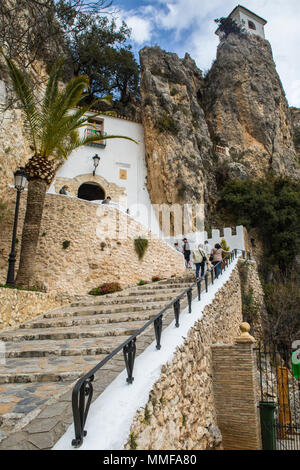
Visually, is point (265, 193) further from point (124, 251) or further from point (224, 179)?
point (124, 251)

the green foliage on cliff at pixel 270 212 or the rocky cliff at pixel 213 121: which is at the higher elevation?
the rocky cliff at pixel 213 121

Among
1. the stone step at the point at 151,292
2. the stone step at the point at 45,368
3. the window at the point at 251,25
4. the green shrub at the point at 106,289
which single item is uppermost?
the window at the point at 251,25

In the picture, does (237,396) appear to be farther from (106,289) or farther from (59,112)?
(59,112)

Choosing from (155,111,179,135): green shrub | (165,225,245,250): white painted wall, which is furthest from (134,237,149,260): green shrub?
(155,111,179,135): green shrub

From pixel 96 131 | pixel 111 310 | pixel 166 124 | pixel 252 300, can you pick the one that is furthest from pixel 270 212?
pixel 111 310

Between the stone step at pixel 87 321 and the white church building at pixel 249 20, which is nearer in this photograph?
the stone step at pixel 87 321

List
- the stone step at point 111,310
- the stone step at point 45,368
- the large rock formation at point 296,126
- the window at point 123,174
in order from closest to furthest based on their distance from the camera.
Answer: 1. the stone step at point 45,368
2. the stone step at point 111,310
3. the window at point 123,174
4. the large rock formation at point 296,126

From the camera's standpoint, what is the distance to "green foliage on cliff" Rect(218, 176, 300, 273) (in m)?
19.9

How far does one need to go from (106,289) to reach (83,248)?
5.38 ft

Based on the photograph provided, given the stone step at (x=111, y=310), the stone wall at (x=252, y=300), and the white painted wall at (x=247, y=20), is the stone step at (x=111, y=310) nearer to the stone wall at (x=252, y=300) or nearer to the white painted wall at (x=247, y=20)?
the stone wall at (x=252, y=300)

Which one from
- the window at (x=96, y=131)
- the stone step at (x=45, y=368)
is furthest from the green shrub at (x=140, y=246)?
the stone step at (x=45, y=368)

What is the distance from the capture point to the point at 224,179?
75.3 feet

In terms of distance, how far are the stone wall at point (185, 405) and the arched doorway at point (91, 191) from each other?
12.5 meters

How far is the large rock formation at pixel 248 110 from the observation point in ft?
82.1
